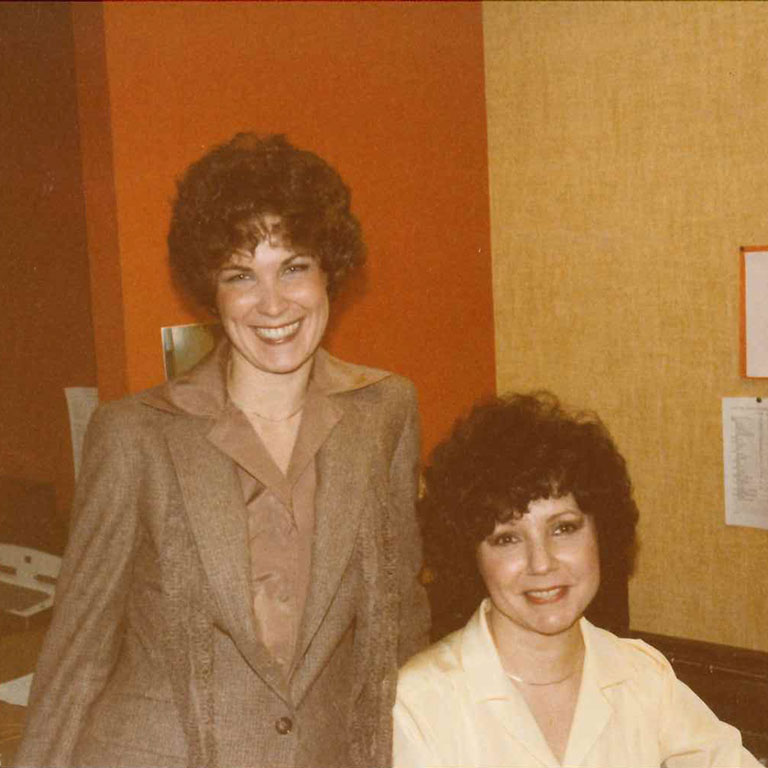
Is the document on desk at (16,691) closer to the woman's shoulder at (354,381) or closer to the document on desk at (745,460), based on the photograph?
the woman's shoulder at (354,381)

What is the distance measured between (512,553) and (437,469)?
0.21 m

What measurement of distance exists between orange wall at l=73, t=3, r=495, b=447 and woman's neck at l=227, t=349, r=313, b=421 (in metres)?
0.50

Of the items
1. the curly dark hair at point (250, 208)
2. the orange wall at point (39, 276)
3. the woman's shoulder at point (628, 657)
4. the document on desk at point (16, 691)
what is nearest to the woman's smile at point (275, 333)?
the curly dark hair at point (250, 208)

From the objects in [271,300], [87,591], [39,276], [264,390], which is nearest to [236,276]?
[271,300]

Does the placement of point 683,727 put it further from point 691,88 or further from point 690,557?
point 691,88

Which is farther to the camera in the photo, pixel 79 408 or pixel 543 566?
pixel 79 408

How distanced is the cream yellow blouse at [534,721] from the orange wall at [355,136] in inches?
34.3

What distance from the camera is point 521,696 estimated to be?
1.53 meters

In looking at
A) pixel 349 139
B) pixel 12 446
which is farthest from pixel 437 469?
pixel 12 446

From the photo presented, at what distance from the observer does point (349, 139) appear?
245 centimetres

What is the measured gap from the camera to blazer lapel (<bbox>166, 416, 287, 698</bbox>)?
1.42m

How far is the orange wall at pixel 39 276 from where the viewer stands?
2.63m

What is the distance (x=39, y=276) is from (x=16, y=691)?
4.35ft

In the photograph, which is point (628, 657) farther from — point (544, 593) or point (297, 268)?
point (297, 268)
